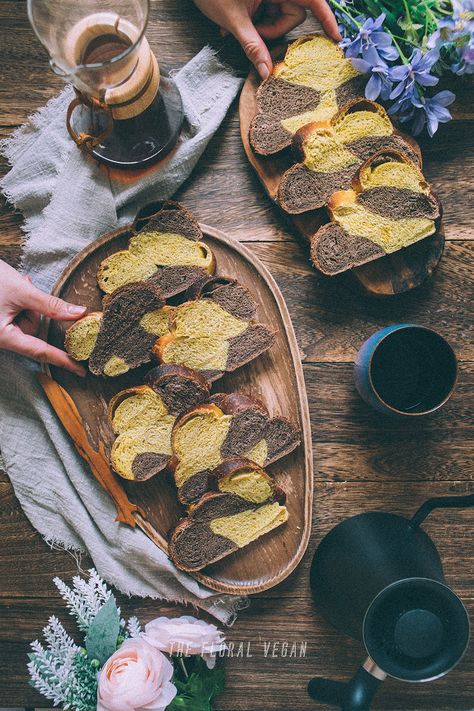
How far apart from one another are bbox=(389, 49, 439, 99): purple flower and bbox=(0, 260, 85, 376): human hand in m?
0.96

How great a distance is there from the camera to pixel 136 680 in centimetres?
147

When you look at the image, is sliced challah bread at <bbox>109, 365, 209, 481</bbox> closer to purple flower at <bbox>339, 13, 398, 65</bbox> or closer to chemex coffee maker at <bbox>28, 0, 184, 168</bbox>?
chemex coffee maker at <bbox>28, 0, 184, 168</bbox>

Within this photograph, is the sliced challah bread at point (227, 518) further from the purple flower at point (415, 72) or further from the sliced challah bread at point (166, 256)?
the purple flower at point (415, 72)

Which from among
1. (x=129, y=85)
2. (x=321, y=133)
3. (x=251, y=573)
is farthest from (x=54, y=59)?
(x=251, y=573)

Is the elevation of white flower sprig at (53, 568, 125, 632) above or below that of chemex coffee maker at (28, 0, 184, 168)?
below

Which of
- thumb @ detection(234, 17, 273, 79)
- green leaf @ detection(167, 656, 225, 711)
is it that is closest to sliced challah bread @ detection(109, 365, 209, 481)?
green leaf @ detection(167, 656, 225, 711)

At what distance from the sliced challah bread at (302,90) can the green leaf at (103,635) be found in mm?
1227

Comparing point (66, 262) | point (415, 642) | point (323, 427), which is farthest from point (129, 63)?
point (415, 642)

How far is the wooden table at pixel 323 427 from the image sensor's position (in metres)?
1.73

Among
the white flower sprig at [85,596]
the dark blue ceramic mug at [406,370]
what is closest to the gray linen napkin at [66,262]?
the white flower sprig at [85,596]

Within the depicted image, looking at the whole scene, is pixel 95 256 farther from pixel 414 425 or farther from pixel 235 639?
pixel 235 639

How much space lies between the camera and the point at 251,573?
5.55 feet

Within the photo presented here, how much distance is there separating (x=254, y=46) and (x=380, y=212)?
0.52 m

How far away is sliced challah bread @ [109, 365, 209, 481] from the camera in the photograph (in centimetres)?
162
